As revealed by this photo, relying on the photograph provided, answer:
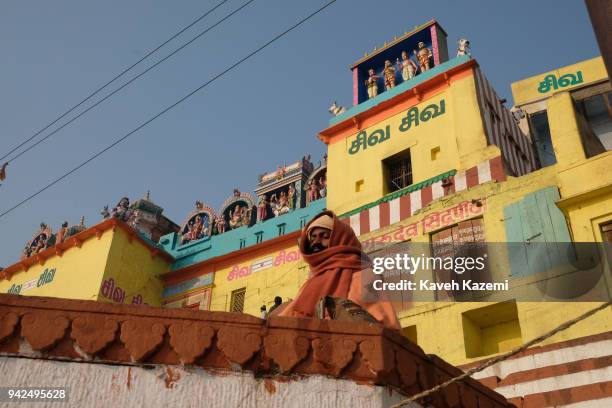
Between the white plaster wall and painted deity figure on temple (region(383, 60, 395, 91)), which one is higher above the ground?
painted deity figure on temple (region(383, 60, 395, 91))

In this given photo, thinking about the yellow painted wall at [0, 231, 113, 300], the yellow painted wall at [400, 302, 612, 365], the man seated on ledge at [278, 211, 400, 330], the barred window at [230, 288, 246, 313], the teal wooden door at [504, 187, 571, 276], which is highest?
the yellow painted wall at [0, 231, 113, 300]

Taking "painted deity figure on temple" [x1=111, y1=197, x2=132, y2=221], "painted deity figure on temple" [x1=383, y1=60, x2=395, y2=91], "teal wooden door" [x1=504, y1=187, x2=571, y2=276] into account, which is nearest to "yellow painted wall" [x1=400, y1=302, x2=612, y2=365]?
"teal wooden door" [x1=504, y1=187, x2=571, y2=276]

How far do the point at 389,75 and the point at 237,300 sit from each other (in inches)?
370

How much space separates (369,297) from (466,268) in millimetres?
9823

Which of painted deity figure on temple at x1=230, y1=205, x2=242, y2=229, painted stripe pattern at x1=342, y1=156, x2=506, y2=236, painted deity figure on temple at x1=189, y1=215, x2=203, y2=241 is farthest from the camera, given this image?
painted deity figure on temple at x1=189, y1=215, x2=203, y2=241

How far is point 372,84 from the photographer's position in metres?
21.8

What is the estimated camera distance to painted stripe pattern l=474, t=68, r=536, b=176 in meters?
18.2

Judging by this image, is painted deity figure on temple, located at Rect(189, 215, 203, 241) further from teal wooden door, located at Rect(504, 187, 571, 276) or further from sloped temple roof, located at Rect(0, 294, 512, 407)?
sloped temple roof, located at Rect(0, 294, 512, 407)

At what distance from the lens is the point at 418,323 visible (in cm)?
1446

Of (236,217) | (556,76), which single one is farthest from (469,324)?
(556,76)

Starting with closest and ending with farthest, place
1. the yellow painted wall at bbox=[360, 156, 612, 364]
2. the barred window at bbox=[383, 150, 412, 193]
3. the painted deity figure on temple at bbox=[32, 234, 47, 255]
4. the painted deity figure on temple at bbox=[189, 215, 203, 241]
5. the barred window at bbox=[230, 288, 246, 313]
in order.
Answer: the yellow painted wall at bbox=[360, 156, 612, 364]
the barred window at bbox=[383, 150, 412, 193]
the barred window at bbox=[230, 288, 246, 313]
the painted deity figure on temple at bbox=[189, 215, 203, 241]
the painted deity figure on temple at bbox=[32, 234, 47, 255]

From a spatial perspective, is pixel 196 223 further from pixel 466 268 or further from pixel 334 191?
pixel 466 268

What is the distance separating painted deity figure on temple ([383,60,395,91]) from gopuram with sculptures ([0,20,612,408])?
7 centimetres

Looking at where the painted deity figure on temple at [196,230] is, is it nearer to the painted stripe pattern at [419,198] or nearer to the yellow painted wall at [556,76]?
the painted stripe pattern at [419,198]
